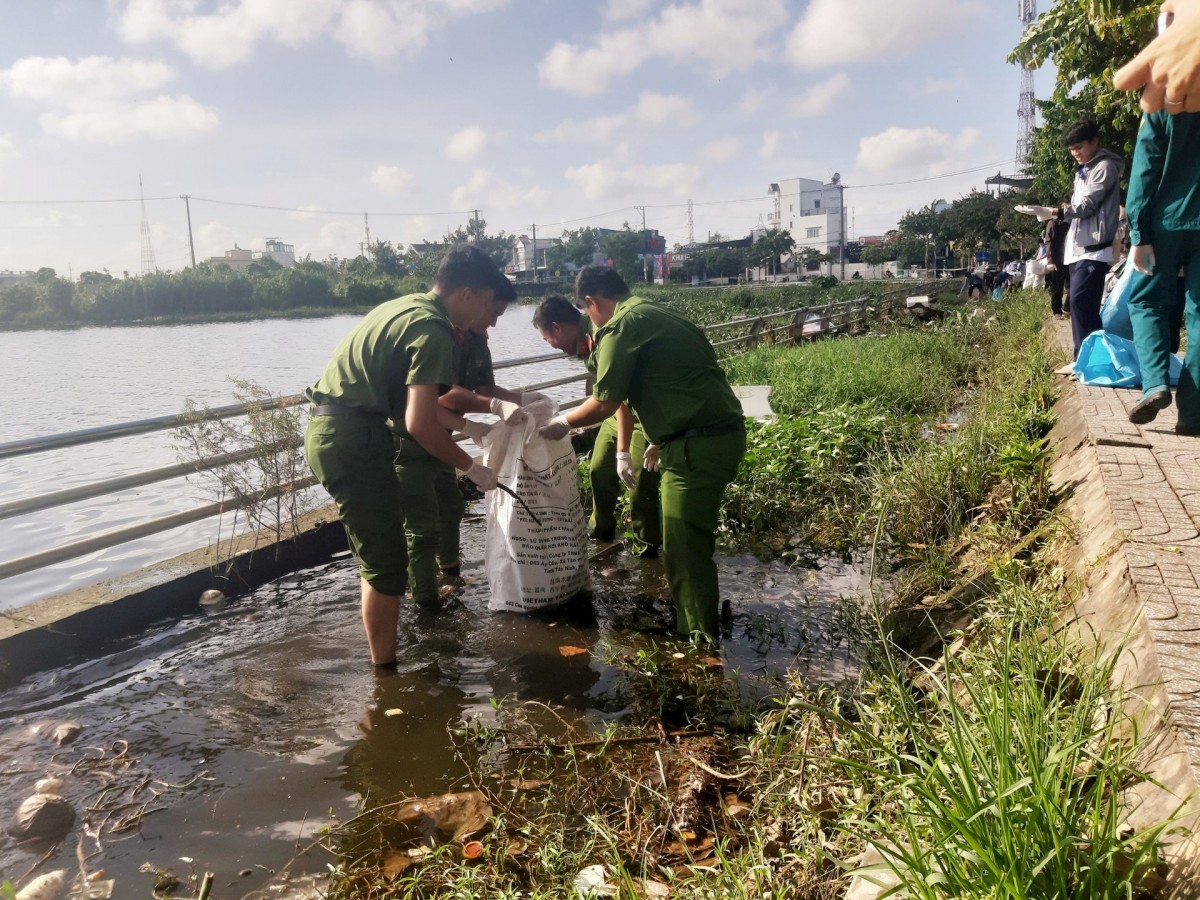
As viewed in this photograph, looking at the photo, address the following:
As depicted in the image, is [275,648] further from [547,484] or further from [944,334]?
[944,334]

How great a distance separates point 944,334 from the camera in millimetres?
11914

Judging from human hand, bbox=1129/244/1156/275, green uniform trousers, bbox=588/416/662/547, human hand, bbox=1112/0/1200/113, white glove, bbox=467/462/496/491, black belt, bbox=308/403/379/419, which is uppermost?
human hand, bbox=1112/0/1200/113

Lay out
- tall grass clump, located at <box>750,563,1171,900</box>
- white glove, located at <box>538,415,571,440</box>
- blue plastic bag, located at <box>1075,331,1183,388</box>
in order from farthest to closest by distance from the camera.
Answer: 1. blue plastic bag, located at <box>1075,331,1183,388</box>
2. white glove, located at <box>538,415,571,440</box>
3. tall grass clump, located at <box>750,563,1171,900</box>

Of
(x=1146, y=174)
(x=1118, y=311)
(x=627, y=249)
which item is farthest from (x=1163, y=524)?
(x=627, y=249)

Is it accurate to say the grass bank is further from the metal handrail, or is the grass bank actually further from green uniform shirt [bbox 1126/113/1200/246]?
the metal handrail

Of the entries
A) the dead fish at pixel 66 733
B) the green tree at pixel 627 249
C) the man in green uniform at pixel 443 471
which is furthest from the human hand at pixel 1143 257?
the green tree at pixel 627 249

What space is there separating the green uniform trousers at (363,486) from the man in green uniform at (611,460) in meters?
1.14

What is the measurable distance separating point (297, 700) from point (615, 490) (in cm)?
242

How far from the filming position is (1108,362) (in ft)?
17.9

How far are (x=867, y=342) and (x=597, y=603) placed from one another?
8552 mm

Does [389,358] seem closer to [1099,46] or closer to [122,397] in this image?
[1099,46]

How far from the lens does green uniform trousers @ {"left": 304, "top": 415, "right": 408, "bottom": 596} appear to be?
3.45m

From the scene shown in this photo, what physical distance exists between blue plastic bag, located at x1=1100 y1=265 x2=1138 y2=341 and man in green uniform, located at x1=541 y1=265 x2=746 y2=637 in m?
3.31

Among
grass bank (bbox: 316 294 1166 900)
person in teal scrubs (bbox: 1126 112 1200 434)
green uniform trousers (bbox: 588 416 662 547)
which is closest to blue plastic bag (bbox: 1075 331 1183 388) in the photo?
grass bank (bbox: 316 294 1166 900)
